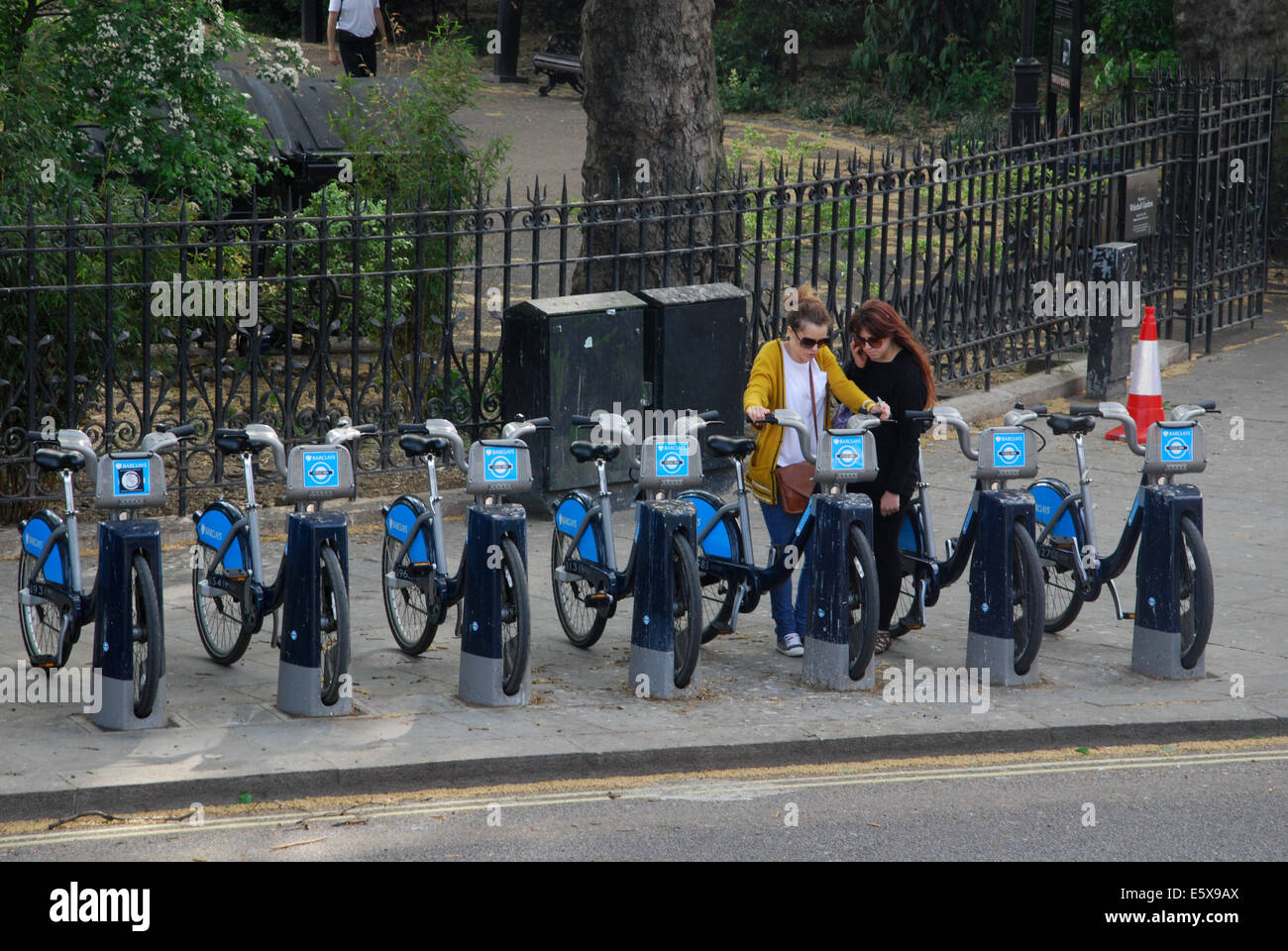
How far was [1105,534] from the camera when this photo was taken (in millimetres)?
9828

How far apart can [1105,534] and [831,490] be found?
3.15 m

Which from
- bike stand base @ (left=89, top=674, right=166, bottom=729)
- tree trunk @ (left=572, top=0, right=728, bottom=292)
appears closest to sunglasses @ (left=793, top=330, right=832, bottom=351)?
bike stand base @ (left=89, top=674, right=166, bottom=729)

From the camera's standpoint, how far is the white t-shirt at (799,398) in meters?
7.69

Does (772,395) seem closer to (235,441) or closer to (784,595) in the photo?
(784,595)

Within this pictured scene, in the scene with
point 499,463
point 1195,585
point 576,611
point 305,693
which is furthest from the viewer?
point 576,611

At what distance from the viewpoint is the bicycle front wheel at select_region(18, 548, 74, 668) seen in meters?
7.13

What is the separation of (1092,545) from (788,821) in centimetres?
247

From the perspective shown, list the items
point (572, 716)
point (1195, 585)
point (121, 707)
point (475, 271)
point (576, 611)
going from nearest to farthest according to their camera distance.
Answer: point (121, 707) → point (572, 716) → point (1195, 585) → point (576, 611) → point (475, 271)

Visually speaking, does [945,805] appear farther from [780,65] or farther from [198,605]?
[780,65]

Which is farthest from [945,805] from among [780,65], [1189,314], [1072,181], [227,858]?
[780,65]

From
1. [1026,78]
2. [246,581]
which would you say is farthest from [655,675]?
[1026,78]

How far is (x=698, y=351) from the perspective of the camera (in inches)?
413

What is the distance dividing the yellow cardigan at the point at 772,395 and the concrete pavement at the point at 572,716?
795 mm

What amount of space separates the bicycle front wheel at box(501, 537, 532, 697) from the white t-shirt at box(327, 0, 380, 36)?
14.7 m
